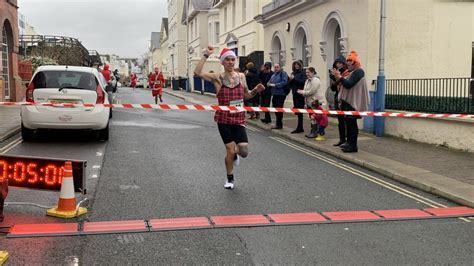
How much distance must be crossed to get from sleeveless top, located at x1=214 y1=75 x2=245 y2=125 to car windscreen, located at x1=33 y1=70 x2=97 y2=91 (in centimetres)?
479

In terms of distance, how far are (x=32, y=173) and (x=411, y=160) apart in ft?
22.3

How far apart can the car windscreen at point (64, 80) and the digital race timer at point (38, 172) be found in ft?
16.5

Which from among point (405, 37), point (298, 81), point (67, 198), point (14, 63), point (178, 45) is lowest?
point (67, 198)

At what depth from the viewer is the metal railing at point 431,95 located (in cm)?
1124

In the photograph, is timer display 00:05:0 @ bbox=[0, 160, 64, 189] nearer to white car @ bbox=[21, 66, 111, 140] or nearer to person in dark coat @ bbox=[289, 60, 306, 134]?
white car @ bbox=[21, 66, 111, 140]

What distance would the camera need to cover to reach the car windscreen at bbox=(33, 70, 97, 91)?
11.0 m

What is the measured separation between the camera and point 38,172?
614 cm

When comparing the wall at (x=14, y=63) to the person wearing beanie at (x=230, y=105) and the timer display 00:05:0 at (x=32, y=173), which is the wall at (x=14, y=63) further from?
the timer display 00:05:0 at (x=32, y=173)

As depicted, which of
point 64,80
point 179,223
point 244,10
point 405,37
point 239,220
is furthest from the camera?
point 244,10

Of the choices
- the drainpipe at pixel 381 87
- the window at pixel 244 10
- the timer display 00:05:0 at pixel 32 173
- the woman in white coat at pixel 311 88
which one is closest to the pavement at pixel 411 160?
the drainpipe at pixel 381 87

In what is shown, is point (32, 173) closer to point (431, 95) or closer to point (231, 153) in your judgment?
point (231, 153)

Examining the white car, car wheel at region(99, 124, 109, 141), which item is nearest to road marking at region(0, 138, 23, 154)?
the white car

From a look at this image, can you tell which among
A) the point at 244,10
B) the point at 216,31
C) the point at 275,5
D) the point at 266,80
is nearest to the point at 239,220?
the point at 266,80

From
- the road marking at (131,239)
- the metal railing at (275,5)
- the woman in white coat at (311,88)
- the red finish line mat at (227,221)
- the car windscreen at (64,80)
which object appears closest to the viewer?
the road marking at (131,239)
